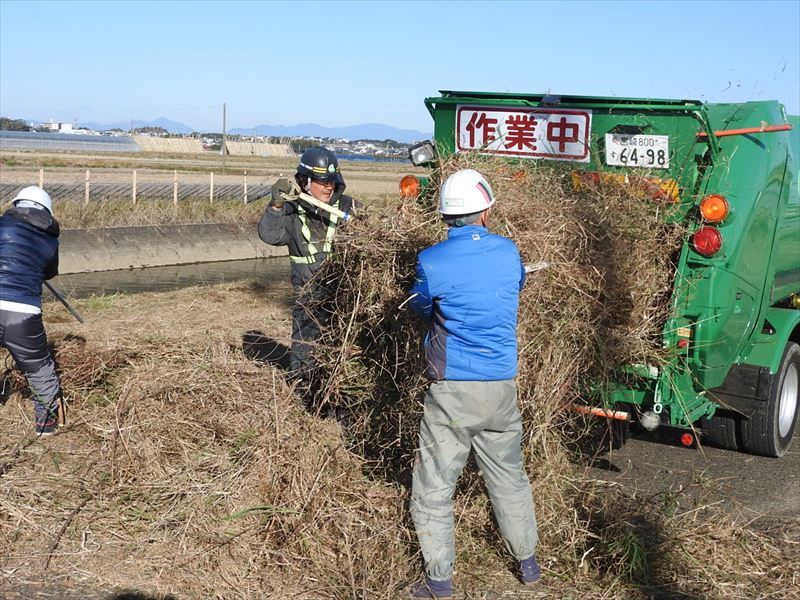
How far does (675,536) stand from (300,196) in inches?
128

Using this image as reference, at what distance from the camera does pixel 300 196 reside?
6320 millimetres

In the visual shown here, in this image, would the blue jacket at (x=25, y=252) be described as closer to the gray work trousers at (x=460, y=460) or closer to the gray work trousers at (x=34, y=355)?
the gray work trousers at (x=34, y=355)

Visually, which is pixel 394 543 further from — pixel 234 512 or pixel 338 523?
pixel 234 512

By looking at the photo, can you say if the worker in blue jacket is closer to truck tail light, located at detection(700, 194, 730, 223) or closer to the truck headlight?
truck tail light, located at detection(700, 194, 730, 223)

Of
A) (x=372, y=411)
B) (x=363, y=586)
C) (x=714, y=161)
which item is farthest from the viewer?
(x=714, y=161)

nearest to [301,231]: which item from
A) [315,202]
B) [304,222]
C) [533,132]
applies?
[304,222]

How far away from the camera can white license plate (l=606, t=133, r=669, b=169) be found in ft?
19.7

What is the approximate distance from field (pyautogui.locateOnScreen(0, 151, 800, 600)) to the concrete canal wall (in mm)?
9634

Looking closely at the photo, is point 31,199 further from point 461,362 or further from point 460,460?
point 460,460

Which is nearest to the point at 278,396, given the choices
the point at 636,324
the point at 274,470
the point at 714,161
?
the point at 274,470

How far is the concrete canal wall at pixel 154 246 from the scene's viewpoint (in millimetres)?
15555

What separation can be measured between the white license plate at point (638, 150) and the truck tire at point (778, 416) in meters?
1.93

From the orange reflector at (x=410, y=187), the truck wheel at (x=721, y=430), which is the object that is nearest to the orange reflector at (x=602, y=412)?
the truck wheel at (x=721, y=430)

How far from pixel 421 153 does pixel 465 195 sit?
6.98 feet
